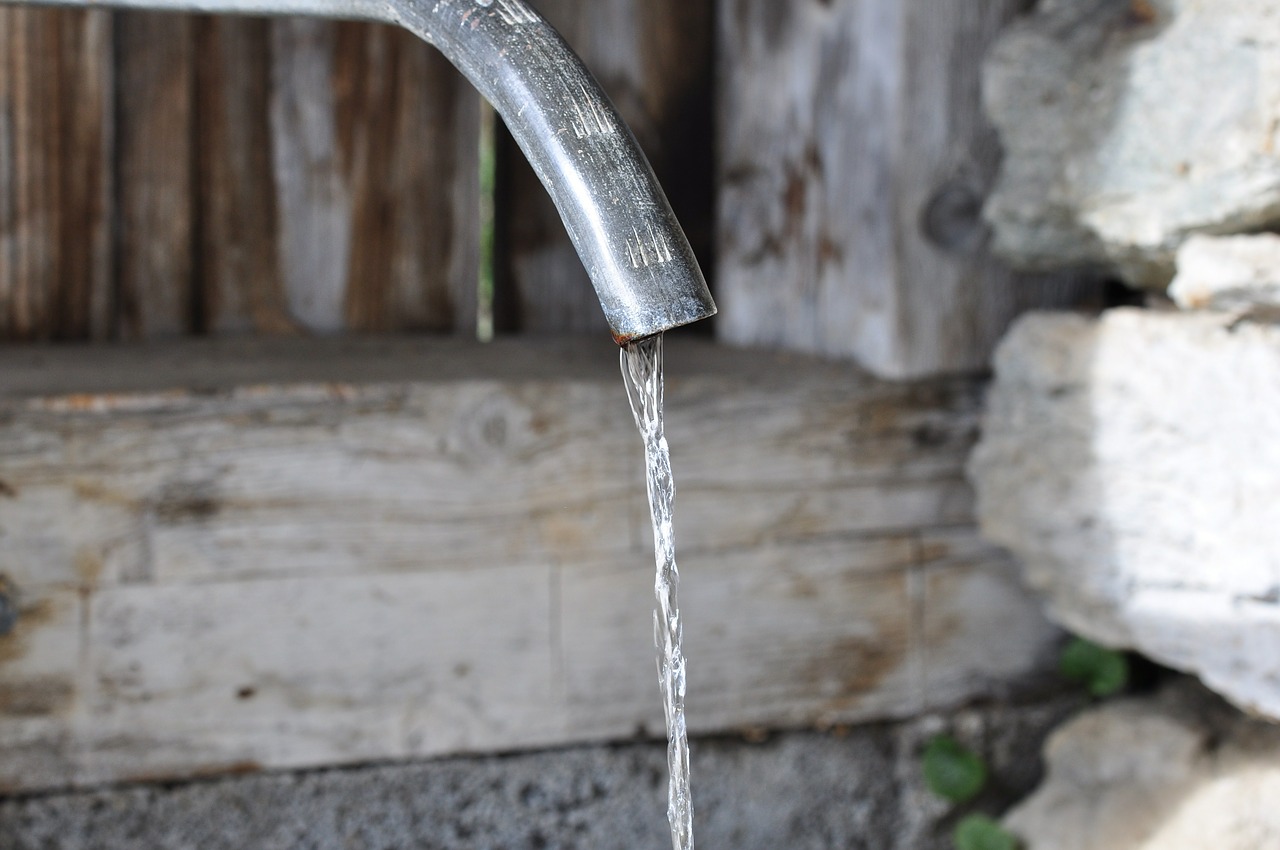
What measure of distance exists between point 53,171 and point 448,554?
63cm

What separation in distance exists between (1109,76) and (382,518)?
78 centimetres

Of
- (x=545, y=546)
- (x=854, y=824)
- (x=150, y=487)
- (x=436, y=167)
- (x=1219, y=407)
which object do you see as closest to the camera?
(x=1219, y=407)

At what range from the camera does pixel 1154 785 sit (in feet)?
3.84

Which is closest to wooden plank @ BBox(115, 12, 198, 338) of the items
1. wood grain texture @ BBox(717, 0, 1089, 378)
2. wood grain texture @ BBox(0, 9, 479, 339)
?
wood grain texture @ BBox(0, 9, 479, 339)

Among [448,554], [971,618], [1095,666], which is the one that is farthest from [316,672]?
[1095,666]

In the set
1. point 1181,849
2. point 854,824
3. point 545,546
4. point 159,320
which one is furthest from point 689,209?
Result: point 1181,849

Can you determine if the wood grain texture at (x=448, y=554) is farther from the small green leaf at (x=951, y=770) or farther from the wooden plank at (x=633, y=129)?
the wooden plank at (x=633, y=129)

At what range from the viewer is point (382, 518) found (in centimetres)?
111

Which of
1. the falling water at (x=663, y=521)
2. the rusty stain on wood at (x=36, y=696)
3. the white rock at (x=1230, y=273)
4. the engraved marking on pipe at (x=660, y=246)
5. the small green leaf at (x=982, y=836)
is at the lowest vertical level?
the small green leaf at (x=982, y=836)

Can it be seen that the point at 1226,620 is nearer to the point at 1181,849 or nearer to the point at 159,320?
the point at 1181,849

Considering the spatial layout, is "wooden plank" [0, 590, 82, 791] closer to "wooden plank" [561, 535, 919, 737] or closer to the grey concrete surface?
the grey concrete surface

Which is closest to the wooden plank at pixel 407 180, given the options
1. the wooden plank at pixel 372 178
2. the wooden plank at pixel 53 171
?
the wooden plank at pixel 372 178

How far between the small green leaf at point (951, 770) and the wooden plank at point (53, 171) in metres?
1.06

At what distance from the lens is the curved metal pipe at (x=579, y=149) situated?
558mm
